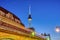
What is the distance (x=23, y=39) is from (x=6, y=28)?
4.16 meters

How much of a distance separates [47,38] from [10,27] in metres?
11.3

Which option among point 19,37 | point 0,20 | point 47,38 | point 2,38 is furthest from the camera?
point 47,38

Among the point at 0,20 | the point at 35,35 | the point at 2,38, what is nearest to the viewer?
the point at 0,20

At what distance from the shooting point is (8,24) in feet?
34.6

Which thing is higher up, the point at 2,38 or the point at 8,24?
the point at 8,24

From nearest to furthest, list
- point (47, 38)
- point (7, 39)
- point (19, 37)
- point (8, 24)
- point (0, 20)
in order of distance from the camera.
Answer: point (0, 20) → point (8, 24) → point (7, 39) → point (19, 37) → point (47, 38)

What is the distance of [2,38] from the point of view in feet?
37.0

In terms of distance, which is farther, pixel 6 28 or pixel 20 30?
pixel 20 30

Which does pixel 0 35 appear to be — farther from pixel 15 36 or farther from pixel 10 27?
pixel 15 36

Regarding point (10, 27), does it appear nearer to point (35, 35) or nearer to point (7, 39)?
point (7, 39)

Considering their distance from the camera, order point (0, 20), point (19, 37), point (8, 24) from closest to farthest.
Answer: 1. point (0, 20)
2. point (8, 24)
3. point (19, 37)

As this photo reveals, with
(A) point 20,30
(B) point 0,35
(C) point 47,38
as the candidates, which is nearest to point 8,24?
(B) point 0,35

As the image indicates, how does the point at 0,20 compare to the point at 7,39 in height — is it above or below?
above

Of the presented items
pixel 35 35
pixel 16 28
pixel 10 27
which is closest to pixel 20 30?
pixel 16 28
